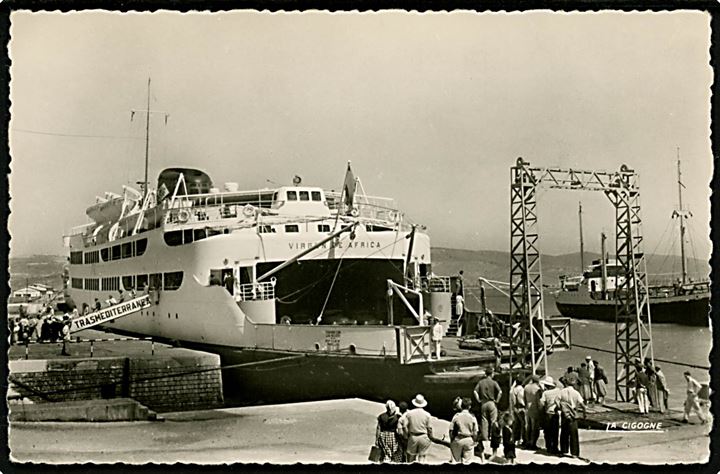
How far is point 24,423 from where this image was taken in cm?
1086

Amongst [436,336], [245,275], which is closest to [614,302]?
[245,275]

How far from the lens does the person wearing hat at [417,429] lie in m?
9.02

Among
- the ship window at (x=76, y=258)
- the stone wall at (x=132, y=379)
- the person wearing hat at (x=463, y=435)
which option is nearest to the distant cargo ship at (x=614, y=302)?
the ship window at (x=76, y=258)

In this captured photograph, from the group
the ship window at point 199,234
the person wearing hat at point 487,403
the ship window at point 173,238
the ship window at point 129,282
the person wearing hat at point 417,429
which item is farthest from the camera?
Answer: the ship window at point 129,282

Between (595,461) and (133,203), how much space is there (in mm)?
18721

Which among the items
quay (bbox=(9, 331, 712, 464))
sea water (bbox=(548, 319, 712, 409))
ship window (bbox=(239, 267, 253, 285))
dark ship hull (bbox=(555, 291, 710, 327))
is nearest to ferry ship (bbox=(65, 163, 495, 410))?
ship window (bbox=(239, 267, 253, 285))

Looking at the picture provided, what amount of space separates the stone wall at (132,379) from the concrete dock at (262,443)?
172 cm

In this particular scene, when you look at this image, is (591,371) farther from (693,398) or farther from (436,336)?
(436,336)

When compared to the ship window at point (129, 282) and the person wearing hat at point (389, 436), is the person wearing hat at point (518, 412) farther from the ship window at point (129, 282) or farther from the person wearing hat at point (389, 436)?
the ship window at point (129, 282)

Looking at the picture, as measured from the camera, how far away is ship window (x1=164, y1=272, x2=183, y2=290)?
17094mm

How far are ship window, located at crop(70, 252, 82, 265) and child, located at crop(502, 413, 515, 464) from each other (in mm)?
20448

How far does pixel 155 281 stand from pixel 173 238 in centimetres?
152

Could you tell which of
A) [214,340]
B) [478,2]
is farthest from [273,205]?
[478,2]

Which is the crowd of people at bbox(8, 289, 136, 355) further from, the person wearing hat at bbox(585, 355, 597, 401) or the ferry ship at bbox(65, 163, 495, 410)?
the person wearing hat at bbox(585, 355, 597, 401)
